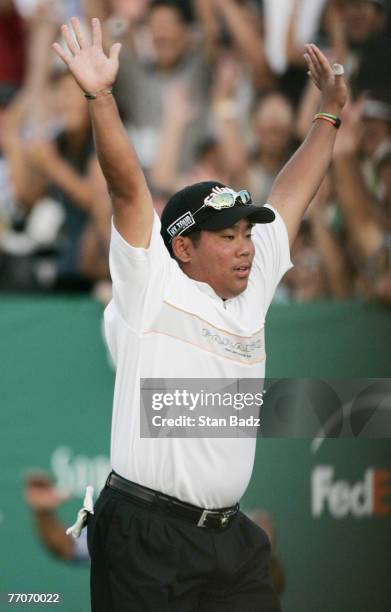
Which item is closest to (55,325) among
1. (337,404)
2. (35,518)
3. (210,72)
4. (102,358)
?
(102,358)

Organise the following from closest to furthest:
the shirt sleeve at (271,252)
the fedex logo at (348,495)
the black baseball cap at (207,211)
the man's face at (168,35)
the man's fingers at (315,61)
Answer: the black baseball cap at (207,211), the shirt sleeve at (271,252), the man's fingers at (315,61), the fedex logo at (348,495), the man's face at (168,35)

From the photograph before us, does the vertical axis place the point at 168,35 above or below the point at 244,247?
above

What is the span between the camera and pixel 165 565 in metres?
3.65

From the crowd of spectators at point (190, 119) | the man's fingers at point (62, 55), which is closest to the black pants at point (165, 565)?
the man's fingers at point (62, 55)

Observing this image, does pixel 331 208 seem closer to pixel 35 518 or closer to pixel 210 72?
pixel 210 72

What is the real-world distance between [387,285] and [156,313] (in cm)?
248

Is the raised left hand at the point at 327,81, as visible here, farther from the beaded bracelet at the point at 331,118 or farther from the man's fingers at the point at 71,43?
the man's fingers at the point at 71,43

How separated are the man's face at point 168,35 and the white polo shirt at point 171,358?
3.30 meters

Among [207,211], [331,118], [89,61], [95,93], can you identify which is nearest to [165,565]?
[207,211]

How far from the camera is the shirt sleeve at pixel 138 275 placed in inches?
139

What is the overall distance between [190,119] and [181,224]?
117 inches

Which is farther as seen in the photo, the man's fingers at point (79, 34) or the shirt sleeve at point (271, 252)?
the shirt sleeve at point (271, 252)

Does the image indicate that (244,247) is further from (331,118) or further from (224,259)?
(331,118)

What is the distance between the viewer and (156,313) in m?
3.66
